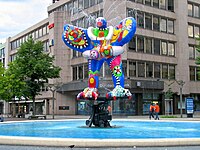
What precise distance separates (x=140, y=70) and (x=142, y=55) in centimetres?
237

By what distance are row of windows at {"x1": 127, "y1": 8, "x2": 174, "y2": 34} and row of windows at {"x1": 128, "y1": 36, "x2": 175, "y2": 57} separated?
1937 mm

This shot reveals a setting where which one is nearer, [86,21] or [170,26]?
[86,21]

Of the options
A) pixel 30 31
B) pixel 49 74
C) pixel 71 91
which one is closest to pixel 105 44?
pixel 49 74

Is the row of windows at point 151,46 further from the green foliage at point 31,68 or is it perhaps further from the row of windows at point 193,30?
the green foliage at point 31,68

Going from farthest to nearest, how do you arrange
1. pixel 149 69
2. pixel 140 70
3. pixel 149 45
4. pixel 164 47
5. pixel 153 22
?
pixel 164 47 < pixel 153 22 < pixel 149 45 < pixel 149 69 < pixel 140 70

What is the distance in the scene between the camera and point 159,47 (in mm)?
57188

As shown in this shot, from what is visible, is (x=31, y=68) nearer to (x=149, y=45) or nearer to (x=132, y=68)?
(x=132, y=68)

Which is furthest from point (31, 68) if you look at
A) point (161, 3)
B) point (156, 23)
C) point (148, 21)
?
point (161, 3)

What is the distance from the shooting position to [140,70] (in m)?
53.7

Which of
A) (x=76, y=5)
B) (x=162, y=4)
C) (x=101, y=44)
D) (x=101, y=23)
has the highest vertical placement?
(x=76, y=5)

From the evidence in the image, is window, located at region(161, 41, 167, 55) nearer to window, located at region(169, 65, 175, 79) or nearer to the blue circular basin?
window, located at region(169, 65, 175, 79)

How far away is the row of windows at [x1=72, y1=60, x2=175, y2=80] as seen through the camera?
51.3 m

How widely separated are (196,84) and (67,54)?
23.8 m

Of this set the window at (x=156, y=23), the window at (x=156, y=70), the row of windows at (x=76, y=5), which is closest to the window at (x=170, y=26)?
the window at (x=156, y=23)
